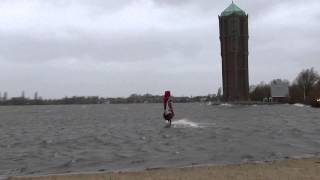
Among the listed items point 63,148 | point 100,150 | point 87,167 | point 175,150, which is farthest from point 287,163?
point 63,148

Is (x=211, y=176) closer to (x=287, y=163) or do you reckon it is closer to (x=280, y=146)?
(x=287, y=163)

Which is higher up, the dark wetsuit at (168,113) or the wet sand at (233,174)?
the dark wetsuit at (168,113)

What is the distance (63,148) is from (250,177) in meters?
25.2

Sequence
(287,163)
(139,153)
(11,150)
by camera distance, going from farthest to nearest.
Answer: (11,150), (139,153), (287,163)

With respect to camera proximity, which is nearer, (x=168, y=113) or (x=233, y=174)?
(x=233, y=174)

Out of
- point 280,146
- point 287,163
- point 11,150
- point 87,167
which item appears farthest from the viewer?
point 11,150

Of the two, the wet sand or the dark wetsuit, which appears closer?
the wet sand

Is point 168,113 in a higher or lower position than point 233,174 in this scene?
higher

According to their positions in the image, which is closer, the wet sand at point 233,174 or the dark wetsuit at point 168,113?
the wet sand at point 233,174

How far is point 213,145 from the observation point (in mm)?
39688

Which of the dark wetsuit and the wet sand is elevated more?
the dark wetsuit

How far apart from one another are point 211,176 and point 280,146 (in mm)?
19790

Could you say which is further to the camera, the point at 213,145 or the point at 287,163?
the point at 213,145

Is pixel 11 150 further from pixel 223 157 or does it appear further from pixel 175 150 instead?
pixel 223 157
